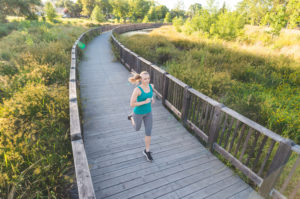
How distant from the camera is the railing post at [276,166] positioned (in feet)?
8.36

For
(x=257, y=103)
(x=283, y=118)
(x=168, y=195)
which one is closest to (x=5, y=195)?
(x=168, y=195)

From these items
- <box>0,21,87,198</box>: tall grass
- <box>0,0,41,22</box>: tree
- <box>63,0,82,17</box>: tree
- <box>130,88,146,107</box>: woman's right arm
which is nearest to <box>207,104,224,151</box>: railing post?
<box>130,88,146,107</box>: woman's right arm

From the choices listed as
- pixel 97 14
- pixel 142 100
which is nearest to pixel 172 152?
pixel 142 100

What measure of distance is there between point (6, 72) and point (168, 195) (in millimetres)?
8121

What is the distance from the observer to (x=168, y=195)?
303 cm

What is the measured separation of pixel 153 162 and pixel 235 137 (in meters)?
2.44

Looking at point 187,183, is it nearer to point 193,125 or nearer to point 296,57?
point 193,125

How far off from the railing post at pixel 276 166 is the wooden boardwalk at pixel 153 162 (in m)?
0.25

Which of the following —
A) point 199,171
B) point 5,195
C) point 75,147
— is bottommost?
point 199,171

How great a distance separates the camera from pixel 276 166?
2.70m

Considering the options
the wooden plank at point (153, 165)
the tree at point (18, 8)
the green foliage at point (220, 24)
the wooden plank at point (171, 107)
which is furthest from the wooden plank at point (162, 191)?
the tree at point (18, 8)

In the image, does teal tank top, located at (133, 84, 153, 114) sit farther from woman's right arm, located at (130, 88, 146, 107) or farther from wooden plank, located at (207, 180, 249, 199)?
wooden plank, located at (207, 180, 249, 199)

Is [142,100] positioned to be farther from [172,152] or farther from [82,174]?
Result: [82,174]

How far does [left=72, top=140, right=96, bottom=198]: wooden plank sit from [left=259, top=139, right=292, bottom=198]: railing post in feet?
9.03
